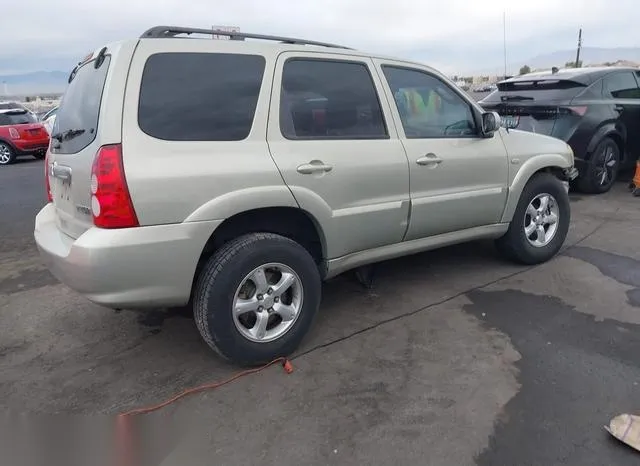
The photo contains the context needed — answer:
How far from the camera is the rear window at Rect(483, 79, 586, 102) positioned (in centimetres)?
733

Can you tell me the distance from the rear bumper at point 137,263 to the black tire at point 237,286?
0.12 m

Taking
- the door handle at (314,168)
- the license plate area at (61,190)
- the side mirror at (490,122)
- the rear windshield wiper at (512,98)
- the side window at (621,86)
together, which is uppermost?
the license plate area at (61,190)

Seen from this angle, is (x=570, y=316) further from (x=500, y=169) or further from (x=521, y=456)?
(x=521, y=456)

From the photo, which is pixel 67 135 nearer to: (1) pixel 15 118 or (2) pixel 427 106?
(2) pixel 427 106

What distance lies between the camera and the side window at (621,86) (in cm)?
767

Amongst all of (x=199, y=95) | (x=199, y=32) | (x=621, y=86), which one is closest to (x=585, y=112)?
(x=621, y=86)

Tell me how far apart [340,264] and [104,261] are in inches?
58.9

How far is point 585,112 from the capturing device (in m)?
7.20

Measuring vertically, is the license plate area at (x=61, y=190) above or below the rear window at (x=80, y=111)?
below

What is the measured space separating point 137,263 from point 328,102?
157 cm

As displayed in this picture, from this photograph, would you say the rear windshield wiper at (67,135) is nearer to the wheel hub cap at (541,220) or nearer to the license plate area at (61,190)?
the license plate area at (61,190)

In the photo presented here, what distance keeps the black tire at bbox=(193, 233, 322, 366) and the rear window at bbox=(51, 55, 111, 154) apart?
95 cm

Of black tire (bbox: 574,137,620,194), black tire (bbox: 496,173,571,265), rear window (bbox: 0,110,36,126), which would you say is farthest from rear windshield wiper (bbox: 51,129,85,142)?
rear window (bbox: 0,110,36,126)

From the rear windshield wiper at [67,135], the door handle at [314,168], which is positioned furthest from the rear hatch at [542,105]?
the rear windshield wiper at [67,135]
